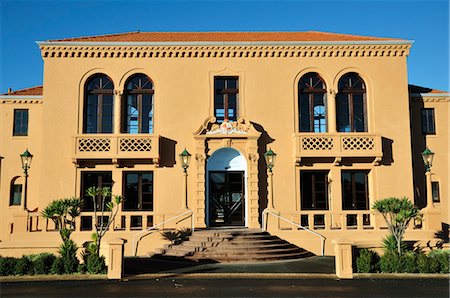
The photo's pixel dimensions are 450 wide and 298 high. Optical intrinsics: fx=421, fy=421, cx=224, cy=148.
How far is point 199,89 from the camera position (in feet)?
67.2

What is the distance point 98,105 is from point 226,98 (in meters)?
6.26

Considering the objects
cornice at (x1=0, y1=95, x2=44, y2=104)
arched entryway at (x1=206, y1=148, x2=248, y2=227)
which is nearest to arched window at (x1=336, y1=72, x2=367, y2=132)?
arched entryway at (x1=206, y1=148, x2=248, y2=227)

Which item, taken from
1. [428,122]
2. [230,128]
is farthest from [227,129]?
[428,122]

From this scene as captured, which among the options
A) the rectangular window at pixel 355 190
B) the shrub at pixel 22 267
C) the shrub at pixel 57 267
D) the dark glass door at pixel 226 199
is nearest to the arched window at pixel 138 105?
the dark glass door at pixel 226 199

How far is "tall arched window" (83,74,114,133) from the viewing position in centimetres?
2042

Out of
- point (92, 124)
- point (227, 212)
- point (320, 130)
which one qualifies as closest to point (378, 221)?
point (320, 130)

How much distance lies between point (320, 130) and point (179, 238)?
28.5 feet

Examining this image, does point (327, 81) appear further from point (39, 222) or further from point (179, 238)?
point (39, 222)

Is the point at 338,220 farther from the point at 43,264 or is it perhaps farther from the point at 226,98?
the point at 43,264

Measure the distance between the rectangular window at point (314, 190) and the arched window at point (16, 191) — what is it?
14318mm

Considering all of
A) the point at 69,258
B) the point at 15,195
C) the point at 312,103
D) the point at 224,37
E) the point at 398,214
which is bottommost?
the point at 69,258

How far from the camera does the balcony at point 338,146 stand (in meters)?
19.6

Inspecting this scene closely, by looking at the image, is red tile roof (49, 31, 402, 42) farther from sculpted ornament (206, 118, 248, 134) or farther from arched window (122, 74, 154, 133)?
sculpted ornament (206, 118, 248, 134)

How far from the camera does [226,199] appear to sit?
2019 cm
